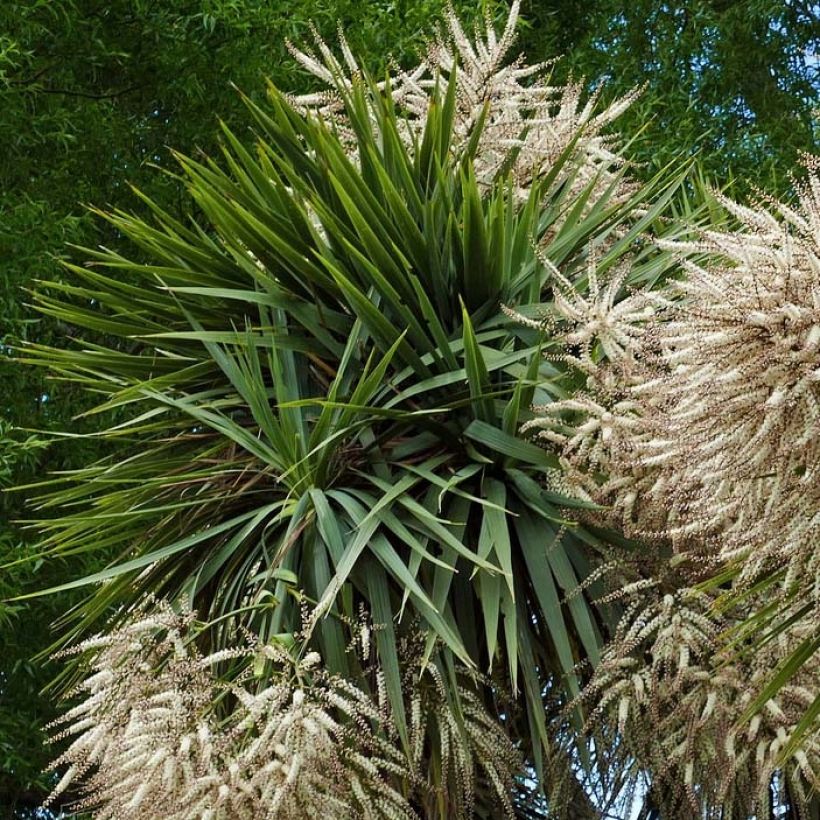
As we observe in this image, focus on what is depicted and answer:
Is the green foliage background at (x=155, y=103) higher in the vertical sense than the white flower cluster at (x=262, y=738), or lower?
higher

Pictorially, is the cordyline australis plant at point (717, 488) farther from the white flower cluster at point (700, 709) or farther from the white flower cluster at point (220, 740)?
the white flower cluster at point (220, 740)

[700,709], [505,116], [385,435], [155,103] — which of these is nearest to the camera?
[700,709]

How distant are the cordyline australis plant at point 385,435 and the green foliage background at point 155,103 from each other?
1.51 metres

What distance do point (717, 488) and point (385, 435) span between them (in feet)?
3.88

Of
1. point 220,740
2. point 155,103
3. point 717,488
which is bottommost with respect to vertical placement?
point 220,740

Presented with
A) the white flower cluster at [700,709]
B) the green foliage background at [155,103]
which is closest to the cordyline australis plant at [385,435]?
the white flower cluster at [700,709]

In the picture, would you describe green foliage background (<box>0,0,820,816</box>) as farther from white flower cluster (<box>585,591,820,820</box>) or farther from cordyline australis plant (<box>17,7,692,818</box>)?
white flower cluster (<box>585,591,820,820</box>)

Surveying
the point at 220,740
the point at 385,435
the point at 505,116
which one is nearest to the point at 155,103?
the point at 505,116

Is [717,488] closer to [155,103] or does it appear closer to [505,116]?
[505,116]

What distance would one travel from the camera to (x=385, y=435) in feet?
12.4

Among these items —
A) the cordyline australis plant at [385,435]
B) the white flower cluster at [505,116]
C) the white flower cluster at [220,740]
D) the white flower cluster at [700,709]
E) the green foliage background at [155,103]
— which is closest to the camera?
the white flower cluster at [220,740]

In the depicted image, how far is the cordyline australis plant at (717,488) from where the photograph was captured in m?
2.56

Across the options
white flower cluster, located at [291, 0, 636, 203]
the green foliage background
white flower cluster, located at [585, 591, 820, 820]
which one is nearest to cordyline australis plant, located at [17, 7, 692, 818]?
white flower cluster, located at [291, 0, 636, 203]

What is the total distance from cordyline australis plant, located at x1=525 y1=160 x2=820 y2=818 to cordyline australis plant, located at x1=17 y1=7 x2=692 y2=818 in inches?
6.4
